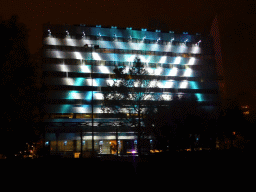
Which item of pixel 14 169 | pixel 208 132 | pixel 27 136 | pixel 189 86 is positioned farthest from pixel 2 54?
pixel 189 86

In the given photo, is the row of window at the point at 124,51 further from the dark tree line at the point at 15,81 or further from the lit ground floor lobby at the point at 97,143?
the dark tree line at the point at 15,81

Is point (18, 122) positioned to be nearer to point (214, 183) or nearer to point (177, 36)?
point (214, 183)

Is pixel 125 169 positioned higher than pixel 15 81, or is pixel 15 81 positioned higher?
pixel 15 81

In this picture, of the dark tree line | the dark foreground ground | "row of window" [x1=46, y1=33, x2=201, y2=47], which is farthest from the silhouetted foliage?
"row of window" [x1=46, y1=33, x2=201, y2=47]

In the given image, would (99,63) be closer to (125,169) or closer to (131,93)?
(131,93)

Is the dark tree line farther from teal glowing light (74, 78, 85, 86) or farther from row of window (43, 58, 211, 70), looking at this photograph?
row of window (43, 58, 211, 70)

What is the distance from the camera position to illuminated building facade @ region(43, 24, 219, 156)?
5262 cm

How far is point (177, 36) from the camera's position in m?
63.0

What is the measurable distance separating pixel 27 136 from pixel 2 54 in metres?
7.79

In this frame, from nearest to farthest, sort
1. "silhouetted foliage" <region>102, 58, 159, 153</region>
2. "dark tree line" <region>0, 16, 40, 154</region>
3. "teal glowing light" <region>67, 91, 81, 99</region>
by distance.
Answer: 1. "dark tree line" <region>0, 16, 40, 154</region>
2. "silhouetted foliage" <region>102, 58, 159, 153</region>
3. "teal glowing light" <region>67, 91, 81, 99</region>

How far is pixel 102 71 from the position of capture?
184ft

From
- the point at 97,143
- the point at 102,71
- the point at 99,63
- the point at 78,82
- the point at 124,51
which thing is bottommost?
the point at 97,143

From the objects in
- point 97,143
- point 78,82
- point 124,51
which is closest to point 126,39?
point 124,51

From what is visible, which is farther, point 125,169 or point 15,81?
point 15,81
